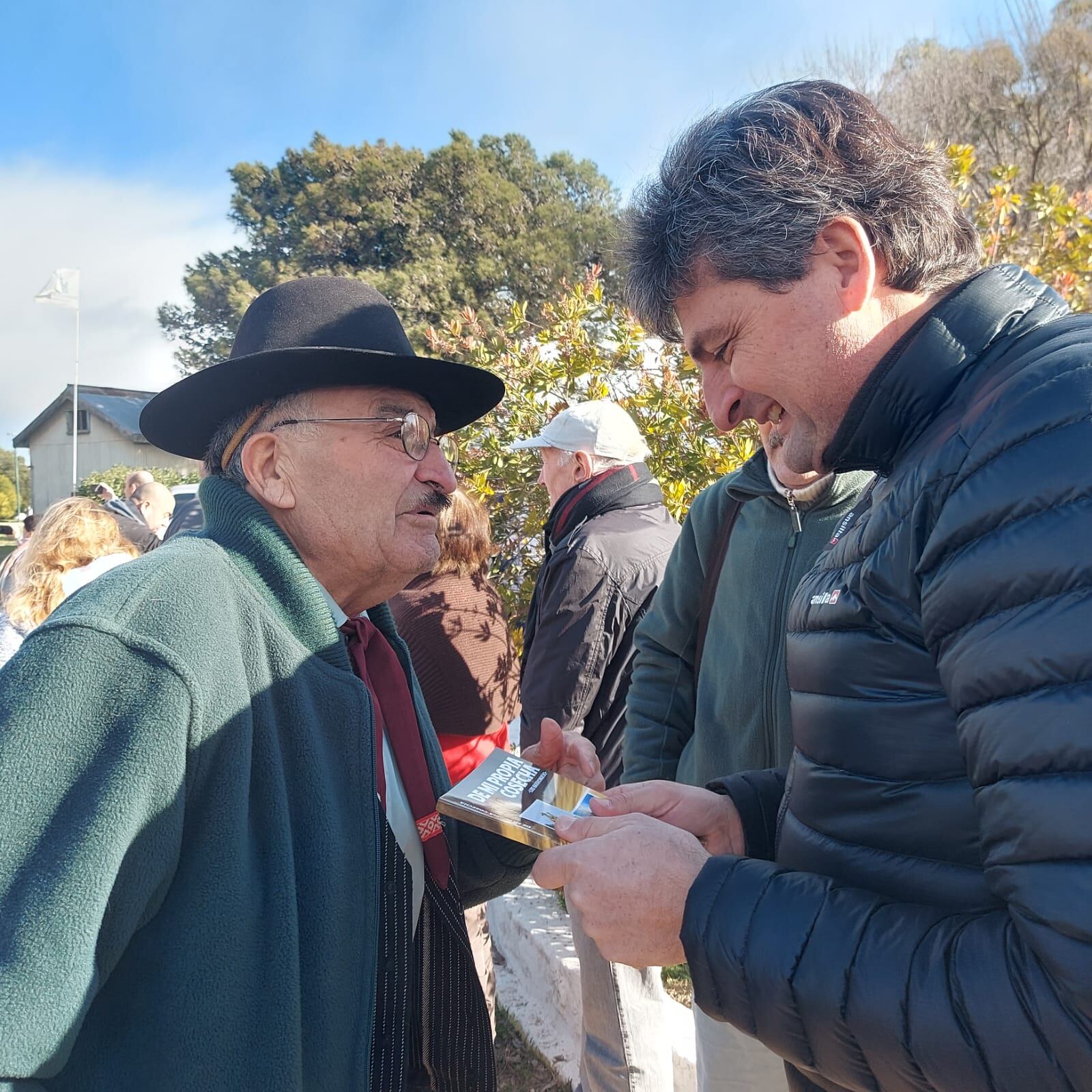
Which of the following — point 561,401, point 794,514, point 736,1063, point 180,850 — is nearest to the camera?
point 180,850

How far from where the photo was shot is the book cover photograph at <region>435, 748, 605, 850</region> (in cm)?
156

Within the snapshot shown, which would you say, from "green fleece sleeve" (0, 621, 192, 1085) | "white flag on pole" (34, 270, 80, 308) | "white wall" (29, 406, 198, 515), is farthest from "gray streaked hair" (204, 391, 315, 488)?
"white wall" (29, 406, 198, 515)

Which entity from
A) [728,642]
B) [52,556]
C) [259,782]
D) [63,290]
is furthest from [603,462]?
[63,290]

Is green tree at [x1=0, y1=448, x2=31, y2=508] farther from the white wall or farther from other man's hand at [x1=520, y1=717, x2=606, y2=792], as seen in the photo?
other man's hand at [x1=520, y1=717, x2=606, y2=792]

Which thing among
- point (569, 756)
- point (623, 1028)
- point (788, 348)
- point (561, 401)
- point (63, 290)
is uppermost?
point (63, 290)

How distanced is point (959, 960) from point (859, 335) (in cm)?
93

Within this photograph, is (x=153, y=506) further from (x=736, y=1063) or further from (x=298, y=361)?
(x=736, y=1063)

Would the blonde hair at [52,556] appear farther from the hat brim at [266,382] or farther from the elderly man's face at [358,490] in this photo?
the elderly man's face at [358,490]

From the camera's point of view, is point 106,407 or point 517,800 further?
point 106,407

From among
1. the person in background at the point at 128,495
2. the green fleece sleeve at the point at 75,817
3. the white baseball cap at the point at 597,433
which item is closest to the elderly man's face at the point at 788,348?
the green fleece sleeve at the point at 75,817

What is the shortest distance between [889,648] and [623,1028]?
216 centimetres

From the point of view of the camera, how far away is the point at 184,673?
4.63ft

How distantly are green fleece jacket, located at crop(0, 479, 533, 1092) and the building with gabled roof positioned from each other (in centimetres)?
3930

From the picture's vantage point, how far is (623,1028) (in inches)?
111
